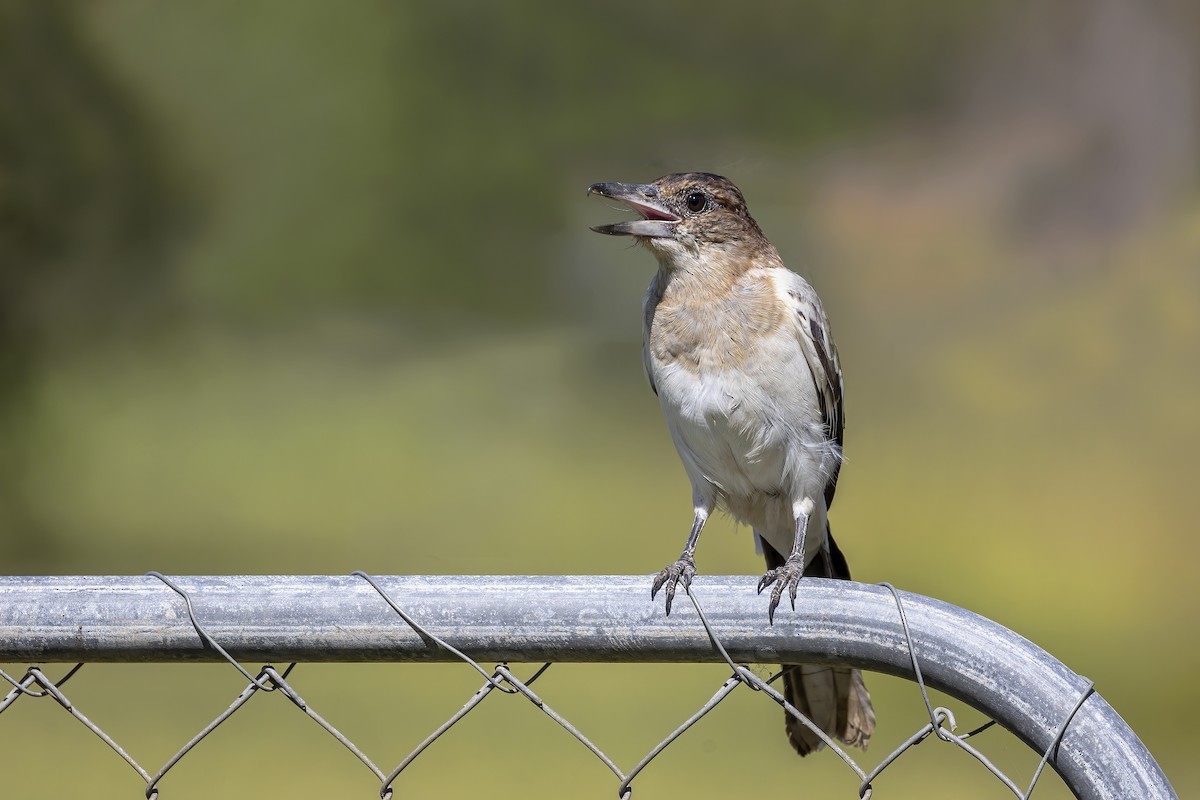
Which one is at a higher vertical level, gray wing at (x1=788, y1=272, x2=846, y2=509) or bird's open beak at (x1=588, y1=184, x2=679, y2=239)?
bird's open beak at (x1=588, y1=184, x2=679, y2=239)

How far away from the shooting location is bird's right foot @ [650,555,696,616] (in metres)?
0.86

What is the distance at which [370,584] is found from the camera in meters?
0.88

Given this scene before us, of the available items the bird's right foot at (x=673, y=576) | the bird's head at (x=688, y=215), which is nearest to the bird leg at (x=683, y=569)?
the bird's right foot at (x=673, y=576)

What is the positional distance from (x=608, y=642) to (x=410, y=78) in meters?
4.28

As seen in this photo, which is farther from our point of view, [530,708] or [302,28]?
[302,28]

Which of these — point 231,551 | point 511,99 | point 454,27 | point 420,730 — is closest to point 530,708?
point 420,730

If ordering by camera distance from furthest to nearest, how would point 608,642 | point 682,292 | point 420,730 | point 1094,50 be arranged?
point 1094,50
point 420,730
point 682,292
point 608,642

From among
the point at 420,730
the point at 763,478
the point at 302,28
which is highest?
the point at 302,28

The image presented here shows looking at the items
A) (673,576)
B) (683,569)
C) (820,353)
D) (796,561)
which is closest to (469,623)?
(673,576)

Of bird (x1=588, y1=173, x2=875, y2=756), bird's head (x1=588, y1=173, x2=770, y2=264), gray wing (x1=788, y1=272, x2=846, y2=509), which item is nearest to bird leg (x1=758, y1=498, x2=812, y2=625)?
bird (x1=588, y1=173, x2=875, y2=756)

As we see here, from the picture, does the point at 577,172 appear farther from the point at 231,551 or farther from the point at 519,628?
the point at 519,628

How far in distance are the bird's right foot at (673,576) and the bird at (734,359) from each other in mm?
71

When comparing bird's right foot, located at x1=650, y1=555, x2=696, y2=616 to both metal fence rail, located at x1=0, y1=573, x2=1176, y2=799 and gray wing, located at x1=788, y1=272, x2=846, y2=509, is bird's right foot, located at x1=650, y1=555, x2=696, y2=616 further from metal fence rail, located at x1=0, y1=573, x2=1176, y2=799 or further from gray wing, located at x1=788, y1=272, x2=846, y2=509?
gray wing, located at x1=788, y1=272, x2=846, y2=509

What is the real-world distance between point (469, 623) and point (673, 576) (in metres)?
0.51
